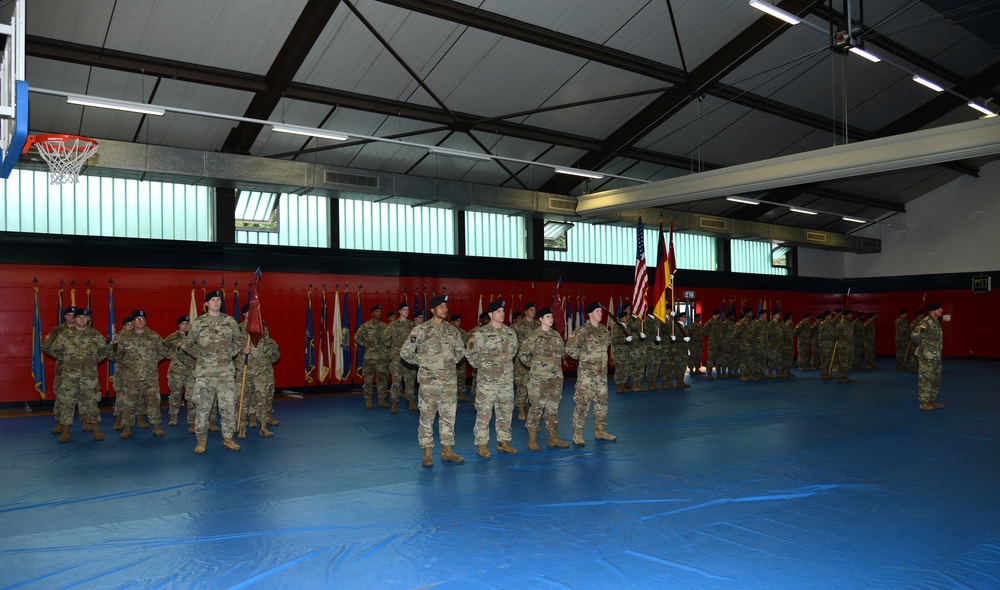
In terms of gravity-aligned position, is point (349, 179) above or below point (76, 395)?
above

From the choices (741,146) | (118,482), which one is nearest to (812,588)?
(118,482)

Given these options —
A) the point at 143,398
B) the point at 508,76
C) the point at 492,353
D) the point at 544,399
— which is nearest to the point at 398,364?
the point at 143,398

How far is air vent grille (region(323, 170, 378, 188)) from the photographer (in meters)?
13.6

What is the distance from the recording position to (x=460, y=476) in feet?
22.4

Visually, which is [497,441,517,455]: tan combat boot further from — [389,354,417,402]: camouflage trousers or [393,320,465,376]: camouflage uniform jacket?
[389,354,417,402]: camouflage trousers

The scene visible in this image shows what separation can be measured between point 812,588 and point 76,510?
553cm

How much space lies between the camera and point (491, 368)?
25.2 ft

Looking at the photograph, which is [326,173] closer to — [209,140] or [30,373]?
[209,140]

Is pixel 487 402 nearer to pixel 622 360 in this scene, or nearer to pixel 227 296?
pixel 622 360

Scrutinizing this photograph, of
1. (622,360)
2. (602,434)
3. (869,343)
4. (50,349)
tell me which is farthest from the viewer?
(869,343)

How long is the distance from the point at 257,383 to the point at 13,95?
18.4 ft

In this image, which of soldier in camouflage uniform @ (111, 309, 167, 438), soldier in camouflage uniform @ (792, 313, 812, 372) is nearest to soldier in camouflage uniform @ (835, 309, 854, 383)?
soldier in camouflage uniform @ (792, 313, 812, 372)

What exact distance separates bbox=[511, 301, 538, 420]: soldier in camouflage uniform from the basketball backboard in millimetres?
7283

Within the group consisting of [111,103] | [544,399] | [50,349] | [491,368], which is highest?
[111,103]
